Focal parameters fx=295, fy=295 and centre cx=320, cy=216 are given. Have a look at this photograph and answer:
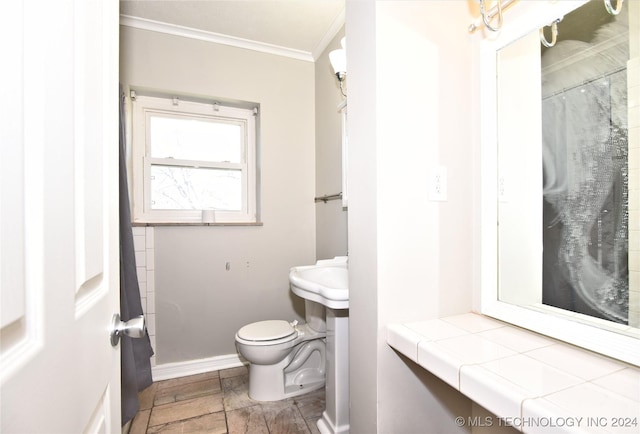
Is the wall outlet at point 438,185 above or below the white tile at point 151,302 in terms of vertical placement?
above

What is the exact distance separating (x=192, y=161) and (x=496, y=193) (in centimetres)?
209

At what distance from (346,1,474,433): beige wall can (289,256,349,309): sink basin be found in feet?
0.38

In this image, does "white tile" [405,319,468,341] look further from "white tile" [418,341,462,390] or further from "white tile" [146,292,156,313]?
"white tile" [146,292,156,313]

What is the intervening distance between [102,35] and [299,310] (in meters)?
2.23

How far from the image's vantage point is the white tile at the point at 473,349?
826 millimetres

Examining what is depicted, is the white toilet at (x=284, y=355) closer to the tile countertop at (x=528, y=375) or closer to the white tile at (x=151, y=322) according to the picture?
the white tile at (x=151, y=322)

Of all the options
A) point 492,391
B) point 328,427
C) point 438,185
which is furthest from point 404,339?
point 328,427

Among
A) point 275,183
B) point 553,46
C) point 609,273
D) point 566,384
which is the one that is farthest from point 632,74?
point 275,183

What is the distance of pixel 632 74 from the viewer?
848mm

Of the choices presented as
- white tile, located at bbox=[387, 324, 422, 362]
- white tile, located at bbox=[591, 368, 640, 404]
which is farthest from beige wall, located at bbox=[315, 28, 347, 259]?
white tile, located at bbox=[591, 368, 640, 404]

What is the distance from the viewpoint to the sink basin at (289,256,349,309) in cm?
131

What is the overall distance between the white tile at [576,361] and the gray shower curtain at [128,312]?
5.25 feet

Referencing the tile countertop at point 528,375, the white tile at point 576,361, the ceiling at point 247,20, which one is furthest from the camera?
the ceiling at point 247,20

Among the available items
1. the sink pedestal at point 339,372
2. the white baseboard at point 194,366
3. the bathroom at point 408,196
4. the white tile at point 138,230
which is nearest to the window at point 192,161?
the white tile at point 138,230
